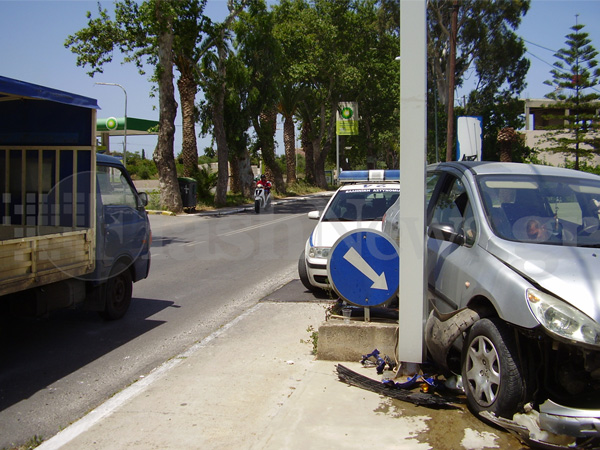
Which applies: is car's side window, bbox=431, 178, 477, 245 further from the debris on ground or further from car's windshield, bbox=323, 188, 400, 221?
car's windshield, bbox=323, 188, 400, 221

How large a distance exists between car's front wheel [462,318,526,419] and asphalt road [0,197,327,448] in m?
3.10

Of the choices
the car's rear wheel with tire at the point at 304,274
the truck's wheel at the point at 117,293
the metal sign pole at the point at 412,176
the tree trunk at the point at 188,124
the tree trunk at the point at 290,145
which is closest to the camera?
the metal sign pole at the point at 412,176

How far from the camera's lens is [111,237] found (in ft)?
24.0

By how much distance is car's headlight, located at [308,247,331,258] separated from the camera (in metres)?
8.48

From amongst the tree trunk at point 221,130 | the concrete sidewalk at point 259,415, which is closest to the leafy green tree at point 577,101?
the tree trunk at point 221,130

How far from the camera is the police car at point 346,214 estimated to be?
8.56 metres

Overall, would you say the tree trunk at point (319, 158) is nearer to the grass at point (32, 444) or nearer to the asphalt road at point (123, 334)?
the asphalt road at point (123, 334)

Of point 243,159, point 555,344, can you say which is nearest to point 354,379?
point 555,344

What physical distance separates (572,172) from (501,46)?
42948mm

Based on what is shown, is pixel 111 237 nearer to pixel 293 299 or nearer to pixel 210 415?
pixel 293 299

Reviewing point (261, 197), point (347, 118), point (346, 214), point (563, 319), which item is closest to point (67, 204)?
point (346, 214)

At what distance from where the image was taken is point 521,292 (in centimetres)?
381

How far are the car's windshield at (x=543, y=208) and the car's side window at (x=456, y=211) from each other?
7.5 inches

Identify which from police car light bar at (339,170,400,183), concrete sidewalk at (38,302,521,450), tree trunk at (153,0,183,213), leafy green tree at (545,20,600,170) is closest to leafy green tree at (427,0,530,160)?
leafy green tree at (545,20,600,170)
